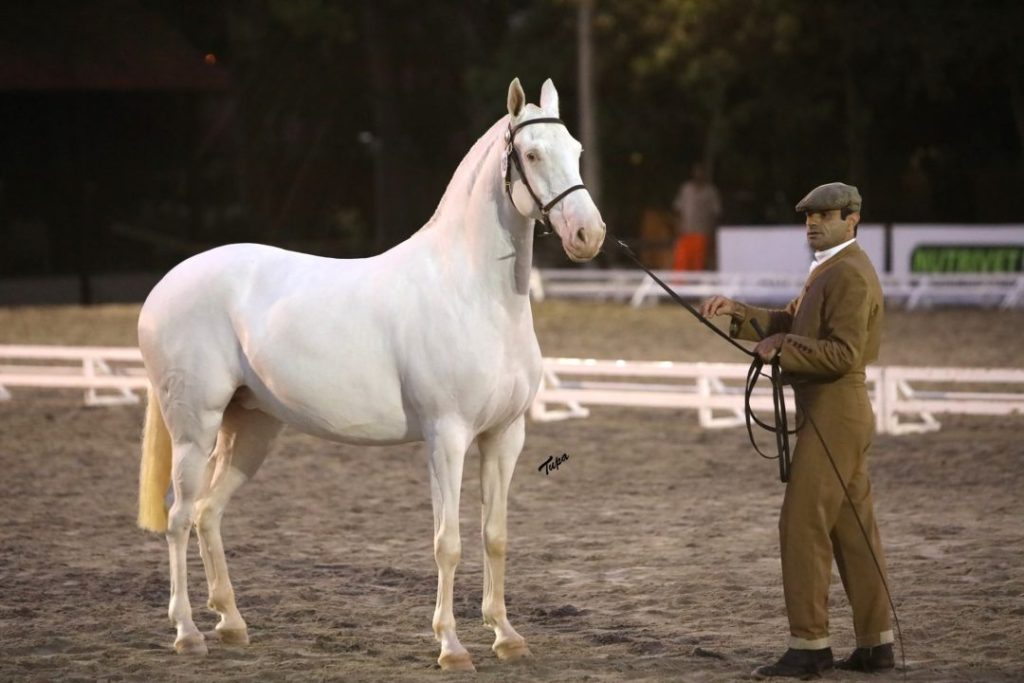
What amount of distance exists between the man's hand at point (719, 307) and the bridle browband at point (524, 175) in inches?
25.0

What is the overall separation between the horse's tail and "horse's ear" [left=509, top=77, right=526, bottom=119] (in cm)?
216

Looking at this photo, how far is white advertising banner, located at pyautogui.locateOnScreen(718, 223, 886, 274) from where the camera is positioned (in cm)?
2505

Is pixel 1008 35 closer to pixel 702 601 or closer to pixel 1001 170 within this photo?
pixel 1001 170

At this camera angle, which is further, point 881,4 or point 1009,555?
point 881,4

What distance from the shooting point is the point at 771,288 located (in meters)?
24.5

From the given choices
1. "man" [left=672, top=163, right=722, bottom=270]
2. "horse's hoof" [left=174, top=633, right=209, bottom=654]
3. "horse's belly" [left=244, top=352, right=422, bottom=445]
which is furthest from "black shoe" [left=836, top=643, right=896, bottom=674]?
"man" [left=672, top=163, right=722, bottom=270]

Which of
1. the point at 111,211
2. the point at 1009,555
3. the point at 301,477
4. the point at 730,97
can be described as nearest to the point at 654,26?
the point at 730,97

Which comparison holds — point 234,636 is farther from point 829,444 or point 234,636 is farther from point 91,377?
point 91,377

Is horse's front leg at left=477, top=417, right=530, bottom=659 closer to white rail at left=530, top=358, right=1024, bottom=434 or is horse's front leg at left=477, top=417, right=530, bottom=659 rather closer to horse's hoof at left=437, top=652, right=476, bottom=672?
horse's hoof at left=437, top=652, right=476, bottom=672

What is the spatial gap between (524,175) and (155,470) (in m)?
2.26

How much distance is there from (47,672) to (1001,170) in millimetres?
28646

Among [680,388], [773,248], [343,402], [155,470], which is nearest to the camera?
[343,402]

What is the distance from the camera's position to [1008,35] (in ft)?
94.6

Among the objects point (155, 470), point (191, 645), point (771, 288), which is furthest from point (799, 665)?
point (771, 288)
